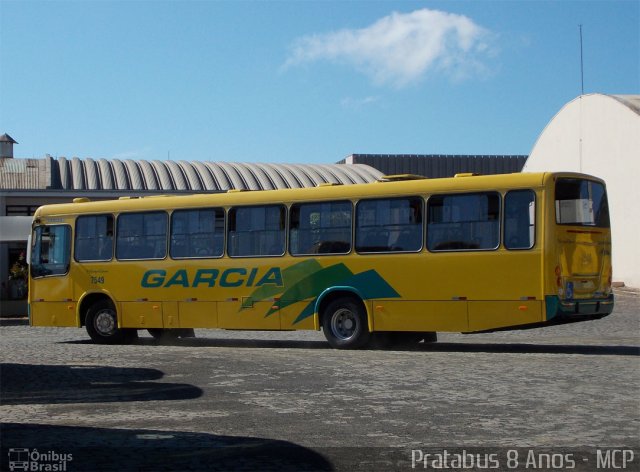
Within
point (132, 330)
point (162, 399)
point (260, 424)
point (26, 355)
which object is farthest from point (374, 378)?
point (132, 330)

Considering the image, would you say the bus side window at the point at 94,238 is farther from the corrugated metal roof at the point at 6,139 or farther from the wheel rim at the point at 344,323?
the corrugated metal roof at the point at 6,139

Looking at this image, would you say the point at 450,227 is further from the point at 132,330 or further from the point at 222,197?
the point at 132,330

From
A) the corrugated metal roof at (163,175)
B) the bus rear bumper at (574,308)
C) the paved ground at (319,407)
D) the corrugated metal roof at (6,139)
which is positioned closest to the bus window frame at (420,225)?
the paved ground at (319,407)

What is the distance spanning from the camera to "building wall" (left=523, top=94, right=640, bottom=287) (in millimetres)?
41969

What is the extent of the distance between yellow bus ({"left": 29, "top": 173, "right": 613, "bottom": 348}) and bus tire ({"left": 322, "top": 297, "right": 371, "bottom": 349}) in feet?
0.08

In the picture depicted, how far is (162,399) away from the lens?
11.7 m

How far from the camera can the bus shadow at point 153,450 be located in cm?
764

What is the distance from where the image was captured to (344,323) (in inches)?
762

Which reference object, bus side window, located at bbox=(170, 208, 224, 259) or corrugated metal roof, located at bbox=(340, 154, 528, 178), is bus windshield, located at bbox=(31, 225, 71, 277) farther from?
corrugated metal roof, located at bbox=(340, 154, 528, 178)

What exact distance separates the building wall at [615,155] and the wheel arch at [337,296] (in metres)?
25.3

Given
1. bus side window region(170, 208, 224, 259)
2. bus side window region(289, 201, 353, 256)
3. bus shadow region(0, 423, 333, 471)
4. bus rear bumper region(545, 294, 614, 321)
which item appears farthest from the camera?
bus side window region(170, 208, 224, 259)

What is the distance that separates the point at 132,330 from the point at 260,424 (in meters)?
13.7

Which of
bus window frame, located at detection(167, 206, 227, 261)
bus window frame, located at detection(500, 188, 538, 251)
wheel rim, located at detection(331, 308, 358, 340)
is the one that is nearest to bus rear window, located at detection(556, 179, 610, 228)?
bus window frame, located at detection(500, 188, 538, 251)

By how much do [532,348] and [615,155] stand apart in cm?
2595
